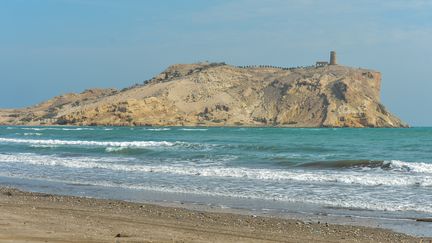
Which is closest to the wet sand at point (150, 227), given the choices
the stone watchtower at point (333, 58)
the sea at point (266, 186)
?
the sea at point (266, 186)

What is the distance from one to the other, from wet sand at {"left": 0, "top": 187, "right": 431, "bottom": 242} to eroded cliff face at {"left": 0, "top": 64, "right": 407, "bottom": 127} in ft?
310

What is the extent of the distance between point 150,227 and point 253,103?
104 m

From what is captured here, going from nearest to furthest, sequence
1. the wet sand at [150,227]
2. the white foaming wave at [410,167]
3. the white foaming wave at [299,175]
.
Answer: the wet sand at [150,227], the white foaming wave at [299,175], the white foaming wave at [410,167]

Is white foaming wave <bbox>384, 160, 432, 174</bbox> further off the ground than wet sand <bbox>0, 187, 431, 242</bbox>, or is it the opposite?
wet sand <bbox>0, 187, 431, 242</bbox>

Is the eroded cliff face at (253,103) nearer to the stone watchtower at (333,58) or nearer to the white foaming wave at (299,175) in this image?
the stone watchtower at (333,58)

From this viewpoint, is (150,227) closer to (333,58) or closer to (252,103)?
(252,103)

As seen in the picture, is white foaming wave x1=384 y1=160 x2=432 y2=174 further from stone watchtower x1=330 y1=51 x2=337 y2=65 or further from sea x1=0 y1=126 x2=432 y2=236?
stone watchtower x1=330 y1=51 x2=337 y2=65

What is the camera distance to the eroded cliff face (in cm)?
10600

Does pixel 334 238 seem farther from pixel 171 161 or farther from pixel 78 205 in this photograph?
pixel 171 161

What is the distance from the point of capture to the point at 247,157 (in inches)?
1107

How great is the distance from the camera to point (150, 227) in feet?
28.5

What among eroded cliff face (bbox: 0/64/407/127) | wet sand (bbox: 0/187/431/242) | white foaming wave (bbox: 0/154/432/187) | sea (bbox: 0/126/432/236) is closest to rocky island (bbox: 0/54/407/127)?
eroded cliff face (bbox: 0/64/407/127)

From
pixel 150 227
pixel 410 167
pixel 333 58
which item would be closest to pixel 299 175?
pixel 410 167

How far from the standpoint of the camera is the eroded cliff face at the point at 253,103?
10600cm
